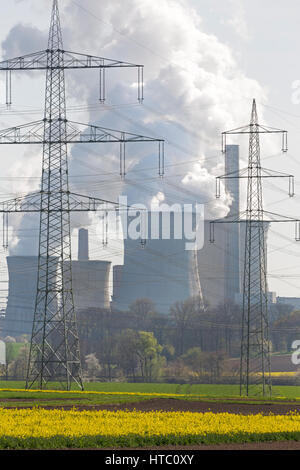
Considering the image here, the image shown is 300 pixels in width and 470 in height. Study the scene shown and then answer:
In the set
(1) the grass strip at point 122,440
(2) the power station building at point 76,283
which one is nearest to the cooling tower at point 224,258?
(2) the power station building at point 76,283

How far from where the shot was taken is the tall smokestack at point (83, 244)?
541ft

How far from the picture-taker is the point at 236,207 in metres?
163

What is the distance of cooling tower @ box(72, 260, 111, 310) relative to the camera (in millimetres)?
128750

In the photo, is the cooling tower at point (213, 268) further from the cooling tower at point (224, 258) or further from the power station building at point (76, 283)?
the power station building at point (76, 283)

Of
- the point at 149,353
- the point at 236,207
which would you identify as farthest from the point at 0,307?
the point at 149,353

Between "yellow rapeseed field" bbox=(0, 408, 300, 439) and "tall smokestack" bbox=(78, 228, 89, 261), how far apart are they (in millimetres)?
137865

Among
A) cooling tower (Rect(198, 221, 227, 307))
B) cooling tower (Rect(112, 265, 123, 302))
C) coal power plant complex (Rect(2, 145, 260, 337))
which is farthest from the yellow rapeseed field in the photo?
cooling tower (Rect(198, 221, 227, 307))

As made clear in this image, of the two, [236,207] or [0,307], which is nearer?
[0,307]

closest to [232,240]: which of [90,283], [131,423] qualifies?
Answer: [90,283]

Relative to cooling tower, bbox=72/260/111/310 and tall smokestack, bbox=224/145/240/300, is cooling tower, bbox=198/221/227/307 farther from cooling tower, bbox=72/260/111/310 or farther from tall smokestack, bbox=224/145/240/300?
cooling tower, bbox=72/260/111/310

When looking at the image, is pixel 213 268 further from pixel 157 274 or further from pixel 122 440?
pixel 122 440
